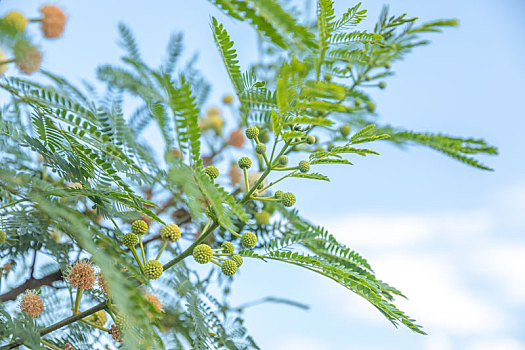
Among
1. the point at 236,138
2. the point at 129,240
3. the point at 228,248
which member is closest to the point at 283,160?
the point at 228,248

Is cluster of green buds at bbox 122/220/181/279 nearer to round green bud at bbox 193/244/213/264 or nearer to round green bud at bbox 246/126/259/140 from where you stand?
round green bud at bbox 193/244/213/264

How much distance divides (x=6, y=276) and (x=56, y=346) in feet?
0.84

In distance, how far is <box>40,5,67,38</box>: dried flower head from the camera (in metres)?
1.17

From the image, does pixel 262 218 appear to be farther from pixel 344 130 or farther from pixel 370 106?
pixel 370 106

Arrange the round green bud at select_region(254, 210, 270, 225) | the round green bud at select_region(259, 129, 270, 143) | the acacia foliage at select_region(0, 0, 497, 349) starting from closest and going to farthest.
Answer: the acacia foliage at select_region(0, 0, 497, 349) < the round green bud at select_region(259, 129, 270, 143) < the round green bud at select_region(254, 210, 270, 225)

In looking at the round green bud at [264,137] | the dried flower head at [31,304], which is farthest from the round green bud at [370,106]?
the dried flower head at [31,304]

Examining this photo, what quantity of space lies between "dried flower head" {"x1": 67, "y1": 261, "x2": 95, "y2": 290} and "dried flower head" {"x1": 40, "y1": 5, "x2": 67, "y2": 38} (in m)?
0.65

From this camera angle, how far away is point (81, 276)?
2.62 feet

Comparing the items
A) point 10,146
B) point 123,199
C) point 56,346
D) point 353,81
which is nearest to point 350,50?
point 353,81

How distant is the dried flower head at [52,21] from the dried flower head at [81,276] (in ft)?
2.14

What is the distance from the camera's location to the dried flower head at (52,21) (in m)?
1.17


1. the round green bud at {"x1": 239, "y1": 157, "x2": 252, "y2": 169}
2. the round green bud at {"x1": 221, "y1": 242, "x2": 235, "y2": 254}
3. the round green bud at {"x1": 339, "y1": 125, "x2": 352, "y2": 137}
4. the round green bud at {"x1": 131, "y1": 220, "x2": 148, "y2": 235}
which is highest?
the round green bud at {"x1": 339, "y1": 125, "x2": 352, "y2": 137}

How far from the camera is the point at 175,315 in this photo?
3.10ft

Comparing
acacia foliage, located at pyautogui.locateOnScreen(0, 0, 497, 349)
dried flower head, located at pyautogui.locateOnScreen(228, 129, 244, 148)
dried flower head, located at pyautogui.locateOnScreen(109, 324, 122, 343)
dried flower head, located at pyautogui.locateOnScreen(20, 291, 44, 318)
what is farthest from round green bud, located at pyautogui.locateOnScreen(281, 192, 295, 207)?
dried flower head, located at pyautogui.locateOnScreen(228, 129, 244, 148)
